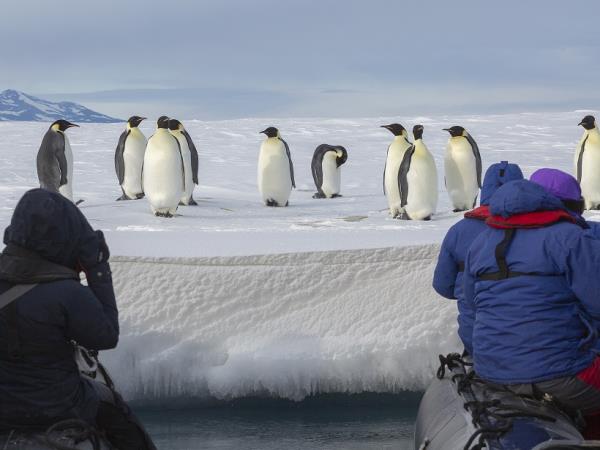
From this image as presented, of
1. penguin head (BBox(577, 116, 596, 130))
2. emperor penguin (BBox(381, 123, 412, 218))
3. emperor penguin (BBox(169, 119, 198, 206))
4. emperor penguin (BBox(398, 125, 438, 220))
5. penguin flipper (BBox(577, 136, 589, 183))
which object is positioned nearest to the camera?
emperor penguin (BBox(398, 125, 438, 220))

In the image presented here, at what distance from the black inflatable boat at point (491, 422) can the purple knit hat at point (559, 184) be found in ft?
1.88

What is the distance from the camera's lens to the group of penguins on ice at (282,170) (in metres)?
8.90

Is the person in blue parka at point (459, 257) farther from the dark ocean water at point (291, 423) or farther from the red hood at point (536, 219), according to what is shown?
the dark ocean water at point (291, 423)

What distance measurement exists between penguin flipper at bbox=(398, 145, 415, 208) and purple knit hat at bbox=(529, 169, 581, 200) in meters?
6.07

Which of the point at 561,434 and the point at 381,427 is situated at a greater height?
the point at 561,434

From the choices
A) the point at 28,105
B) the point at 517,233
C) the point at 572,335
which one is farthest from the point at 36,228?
the point at 28,105

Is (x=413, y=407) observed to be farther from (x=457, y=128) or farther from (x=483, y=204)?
(x=457, y=128)

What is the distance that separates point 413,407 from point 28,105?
625 feet

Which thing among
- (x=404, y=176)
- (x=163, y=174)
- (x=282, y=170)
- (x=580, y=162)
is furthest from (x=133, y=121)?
(x=580, y=162)

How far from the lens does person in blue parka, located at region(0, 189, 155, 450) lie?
2.24m

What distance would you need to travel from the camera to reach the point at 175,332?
478cm

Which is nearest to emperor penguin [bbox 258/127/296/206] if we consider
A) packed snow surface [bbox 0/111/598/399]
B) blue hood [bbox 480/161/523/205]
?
packed snow surface [bbox 0/111/598/399]

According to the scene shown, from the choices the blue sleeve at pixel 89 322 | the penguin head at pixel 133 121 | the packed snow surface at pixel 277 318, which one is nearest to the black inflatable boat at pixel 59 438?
the blue sleeve at pixel 89 322

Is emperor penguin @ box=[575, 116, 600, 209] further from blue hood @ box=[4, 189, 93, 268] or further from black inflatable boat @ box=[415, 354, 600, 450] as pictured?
blue hood @ box=[4, 189, 93, 268]
